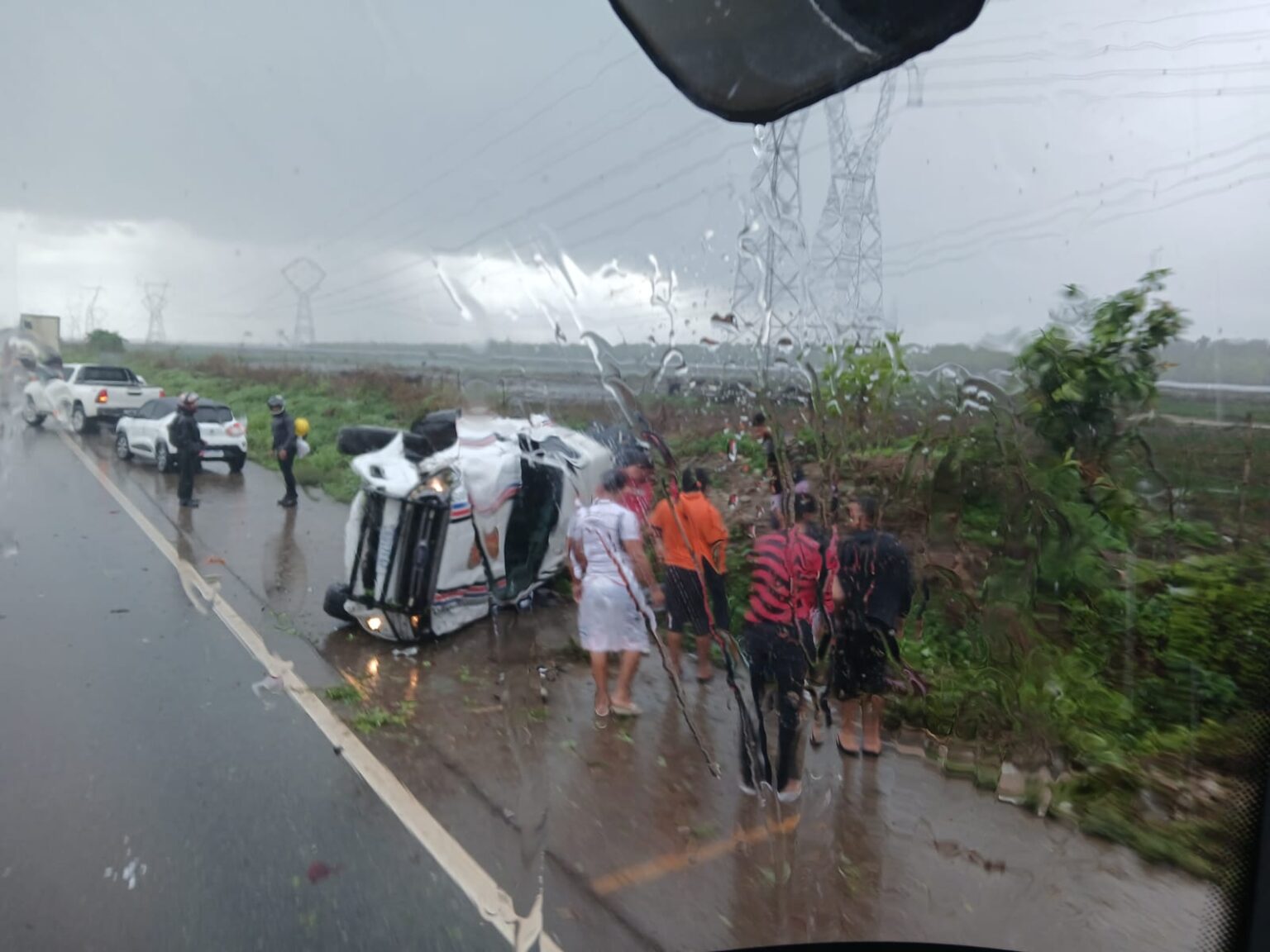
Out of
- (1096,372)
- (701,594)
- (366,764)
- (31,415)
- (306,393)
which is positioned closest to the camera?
(1096,372)

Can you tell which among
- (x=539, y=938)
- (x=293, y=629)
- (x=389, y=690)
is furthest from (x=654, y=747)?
Answer: (x=293, y=629)

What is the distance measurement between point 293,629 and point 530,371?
3310 millimetres

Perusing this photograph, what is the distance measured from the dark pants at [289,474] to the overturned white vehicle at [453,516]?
0.97 feet

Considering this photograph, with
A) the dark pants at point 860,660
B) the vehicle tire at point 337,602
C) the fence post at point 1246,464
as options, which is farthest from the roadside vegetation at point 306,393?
the fence post at point 1246,464

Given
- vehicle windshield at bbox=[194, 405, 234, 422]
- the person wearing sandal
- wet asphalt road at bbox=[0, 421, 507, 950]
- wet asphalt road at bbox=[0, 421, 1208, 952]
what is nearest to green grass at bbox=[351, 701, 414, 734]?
wet asphalt road at bbox=[0, 421, 507, 950]

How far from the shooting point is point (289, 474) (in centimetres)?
404

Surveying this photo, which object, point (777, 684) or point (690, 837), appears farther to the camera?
point (690, 837)

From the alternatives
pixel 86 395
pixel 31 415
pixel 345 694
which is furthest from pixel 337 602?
pixel 31 415

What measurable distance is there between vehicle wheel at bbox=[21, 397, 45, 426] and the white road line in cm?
15

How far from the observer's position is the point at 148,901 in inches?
113

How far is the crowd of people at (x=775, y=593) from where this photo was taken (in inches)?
106

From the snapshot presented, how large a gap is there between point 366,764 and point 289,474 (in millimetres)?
1442

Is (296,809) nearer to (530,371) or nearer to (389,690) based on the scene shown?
(389,690)

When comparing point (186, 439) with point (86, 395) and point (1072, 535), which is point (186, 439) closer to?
point (86, 395)
